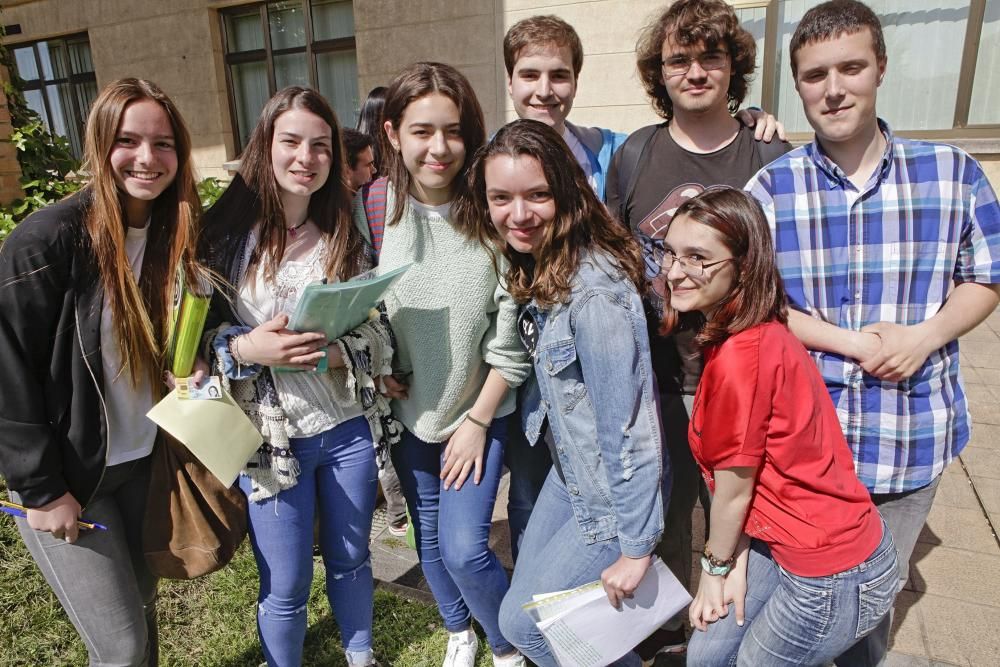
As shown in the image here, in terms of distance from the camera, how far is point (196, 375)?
1938 mm

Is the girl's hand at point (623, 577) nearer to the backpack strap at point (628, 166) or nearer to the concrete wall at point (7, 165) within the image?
the backpack strap at point (628, 166)

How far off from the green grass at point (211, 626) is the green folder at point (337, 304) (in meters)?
1.38

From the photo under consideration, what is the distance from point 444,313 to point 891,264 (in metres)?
1.27

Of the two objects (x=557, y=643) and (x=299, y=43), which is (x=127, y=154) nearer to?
(x=557, y=643)

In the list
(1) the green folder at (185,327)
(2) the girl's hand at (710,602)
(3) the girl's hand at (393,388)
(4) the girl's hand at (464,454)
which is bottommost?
(2) the girl's hand at (710,602)

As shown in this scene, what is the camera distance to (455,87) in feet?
6.82

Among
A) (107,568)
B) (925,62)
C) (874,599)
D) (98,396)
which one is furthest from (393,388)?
(925,62)

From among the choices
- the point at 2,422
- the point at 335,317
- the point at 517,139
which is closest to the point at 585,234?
the point at 517,139

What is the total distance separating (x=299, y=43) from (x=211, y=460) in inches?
349

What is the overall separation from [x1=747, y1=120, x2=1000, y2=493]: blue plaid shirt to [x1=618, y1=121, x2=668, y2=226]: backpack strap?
1.57 feet

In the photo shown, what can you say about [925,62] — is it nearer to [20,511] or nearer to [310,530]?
[310,530]

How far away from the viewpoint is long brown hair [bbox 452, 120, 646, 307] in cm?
190

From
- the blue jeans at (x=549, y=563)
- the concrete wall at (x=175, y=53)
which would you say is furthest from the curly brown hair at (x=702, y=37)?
the concrete wall at (x=175, y=53)

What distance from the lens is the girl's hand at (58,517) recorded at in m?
1.74
